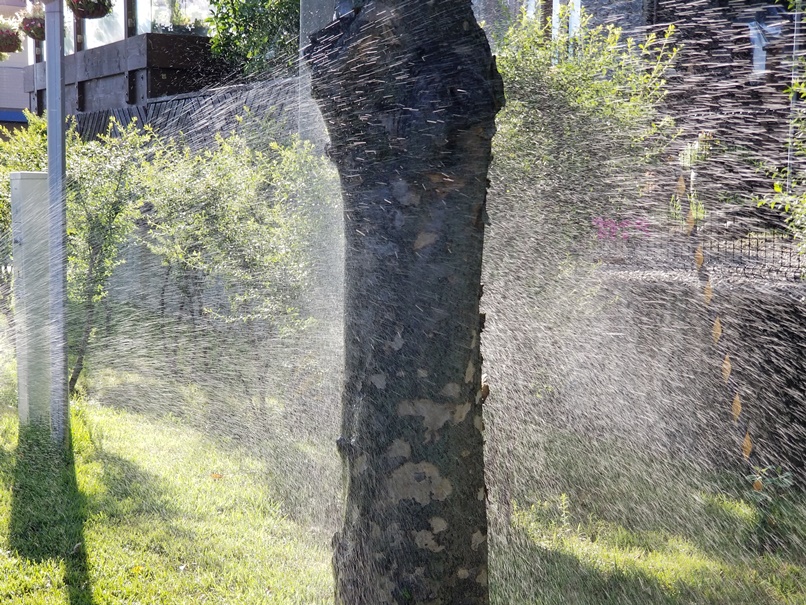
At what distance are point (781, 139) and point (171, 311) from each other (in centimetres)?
499

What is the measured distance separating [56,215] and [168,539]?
7.68ft

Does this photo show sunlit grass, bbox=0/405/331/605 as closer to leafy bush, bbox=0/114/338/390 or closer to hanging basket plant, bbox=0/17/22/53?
leafy bush, bbox=0/114/338/390

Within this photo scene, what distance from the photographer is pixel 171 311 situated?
7230 millimetres

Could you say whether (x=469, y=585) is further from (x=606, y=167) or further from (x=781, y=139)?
(x=781, y=139)

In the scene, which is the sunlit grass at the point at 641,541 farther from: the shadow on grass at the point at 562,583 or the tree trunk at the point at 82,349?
the tree trunk at the point at 82,349

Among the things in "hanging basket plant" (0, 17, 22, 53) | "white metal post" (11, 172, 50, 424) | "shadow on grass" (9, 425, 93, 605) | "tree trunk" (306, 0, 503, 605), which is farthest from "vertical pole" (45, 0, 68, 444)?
"hanging basket plant" (0, 17, 22, 53)

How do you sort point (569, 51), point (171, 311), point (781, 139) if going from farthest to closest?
point (171, 311) < point (781, 139) < point (569, 51)

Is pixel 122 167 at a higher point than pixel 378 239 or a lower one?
higher

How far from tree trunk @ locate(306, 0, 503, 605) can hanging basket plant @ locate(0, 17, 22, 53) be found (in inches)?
465

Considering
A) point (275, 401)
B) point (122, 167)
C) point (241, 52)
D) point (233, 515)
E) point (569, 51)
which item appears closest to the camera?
point (233, 515)

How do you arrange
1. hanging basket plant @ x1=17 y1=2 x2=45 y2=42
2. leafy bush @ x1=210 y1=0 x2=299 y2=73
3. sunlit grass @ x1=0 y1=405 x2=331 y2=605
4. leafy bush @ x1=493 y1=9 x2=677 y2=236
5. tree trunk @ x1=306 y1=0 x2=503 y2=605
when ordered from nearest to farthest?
tree trunk @ x1=306 y1=0 x2=503 y2=605, sunlit grass @ x1=0 y1=405 x2=331 y2=605, leafy bush @ x1=493 y1=9 x2=677 y2=236, leafy bush @ x1=210 y1=0 x2=299 y2=73, hanging basket plant @ x1=17 y1=2 x2=45 y2=42

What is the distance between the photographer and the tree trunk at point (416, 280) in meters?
2.37

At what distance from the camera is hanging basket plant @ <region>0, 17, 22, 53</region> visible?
12.3 metres

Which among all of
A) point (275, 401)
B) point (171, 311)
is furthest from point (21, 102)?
point (275, 401)
